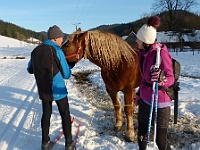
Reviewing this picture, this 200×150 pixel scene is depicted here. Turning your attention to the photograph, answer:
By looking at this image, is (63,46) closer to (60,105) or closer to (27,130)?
(60,105)

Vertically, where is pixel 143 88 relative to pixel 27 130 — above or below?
above

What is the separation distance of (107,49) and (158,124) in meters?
1.63

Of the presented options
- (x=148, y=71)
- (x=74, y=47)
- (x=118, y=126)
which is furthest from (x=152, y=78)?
(x=118, y=126)

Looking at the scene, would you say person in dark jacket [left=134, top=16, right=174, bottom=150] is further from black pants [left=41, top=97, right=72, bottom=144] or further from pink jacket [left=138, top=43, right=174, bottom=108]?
black pants [left=41, top=97, right=72, bottom=144]

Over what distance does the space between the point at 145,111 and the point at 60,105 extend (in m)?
1.29

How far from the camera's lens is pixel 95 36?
3938mm

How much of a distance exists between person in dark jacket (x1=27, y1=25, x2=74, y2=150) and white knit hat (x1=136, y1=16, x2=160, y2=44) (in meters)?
1.19

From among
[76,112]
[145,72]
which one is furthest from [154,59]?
[76,112]

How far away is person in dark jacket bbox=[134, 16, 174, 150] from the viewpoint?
8.41 ft

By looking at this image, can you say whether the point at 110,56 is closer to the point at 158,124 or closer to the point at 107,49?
the point at 107,49

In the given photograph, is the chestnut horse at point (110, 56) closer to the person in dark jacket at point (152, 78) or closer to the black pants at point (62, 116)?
the black pants at point (62, 116)

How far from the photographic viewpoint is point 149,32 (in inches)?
107

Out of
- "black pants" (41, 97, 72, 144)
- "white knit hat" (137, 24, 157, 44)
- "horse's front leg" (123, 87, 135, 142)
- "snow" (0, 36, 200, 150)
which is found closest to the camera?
"white knit hat" (137, 24, 157, 44)

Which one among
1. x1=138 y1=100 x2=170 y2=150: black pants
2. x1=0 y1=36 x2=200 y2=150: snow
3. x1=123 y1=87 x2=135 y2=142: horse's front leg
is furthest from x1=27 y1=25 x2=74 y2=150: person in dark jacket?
x1=138 y1=100 x2=170 y2=150: black pants
